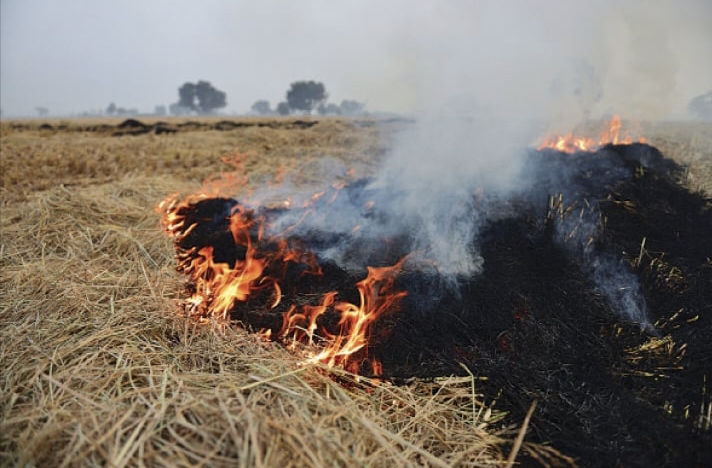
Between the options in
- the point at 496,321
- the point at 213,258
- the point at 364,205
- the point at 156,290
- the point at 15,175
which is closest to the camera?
the point at 496,321

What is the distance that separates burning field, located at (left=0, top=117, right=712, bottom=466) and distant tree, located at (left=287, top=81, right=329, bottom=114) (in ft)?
277

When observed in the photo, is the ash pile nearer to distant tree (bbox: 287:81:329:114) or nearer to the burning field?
the burning field

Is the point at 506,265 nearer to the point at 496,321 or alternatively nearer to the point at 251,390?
the point at 496,321

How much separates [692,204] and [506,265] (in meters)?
2.47

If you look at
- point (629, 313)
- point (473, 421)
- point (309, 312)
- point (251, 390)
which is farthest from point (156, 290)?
point (629, 313)

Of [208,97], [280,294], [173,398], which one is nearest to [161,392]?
[173,398]

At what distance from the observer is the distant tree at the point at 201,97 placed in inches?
3556

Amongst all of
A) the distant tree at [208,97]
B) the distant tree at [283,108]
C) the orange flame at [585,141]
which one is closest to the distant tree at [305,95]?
the distant tree at [283,108]

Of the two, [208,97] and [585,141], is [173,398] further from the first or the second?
[208,97]

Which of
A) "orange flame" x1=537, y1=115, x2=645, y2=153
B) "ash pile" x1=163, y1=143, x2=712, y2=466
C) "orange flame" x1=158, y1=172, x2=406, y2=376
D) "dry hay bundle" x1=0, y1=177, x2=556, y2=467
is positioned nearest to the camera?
"dry hay bundle" x1=0, y1=177, x2=556, y2=467

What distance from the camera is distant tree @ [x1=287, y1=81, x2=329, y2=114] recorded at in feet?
276

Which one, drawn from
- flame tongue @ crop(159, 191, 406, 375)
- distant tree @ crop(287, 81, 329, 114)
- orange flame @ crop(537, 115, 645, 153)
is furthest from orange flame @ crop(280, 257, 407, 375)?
distant tree @ crop(287, 81, 329, 114)

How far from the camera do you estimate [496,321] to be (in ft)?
9.61

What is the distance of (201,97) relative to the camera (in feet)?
298
